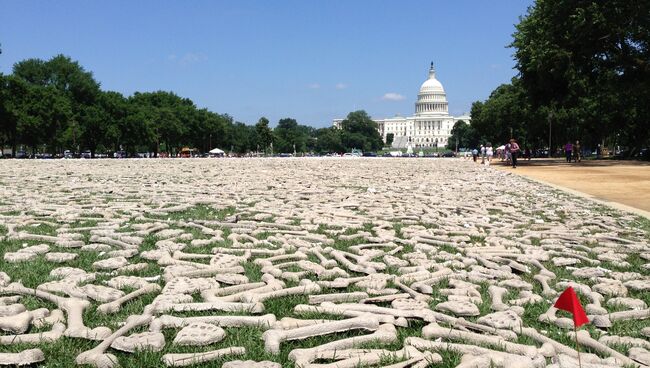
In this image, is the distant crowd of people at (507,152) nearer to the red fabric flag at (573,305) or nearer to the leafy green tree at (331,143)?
the red fabric flag at (573,305)

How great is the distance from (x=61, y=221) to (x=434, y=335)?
6343 millimetres

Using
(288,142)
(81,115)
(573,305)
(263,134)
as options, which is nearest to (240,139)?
(263,134)

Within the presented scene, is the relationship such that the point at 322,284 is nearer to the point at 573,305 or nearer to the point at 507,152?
the point at 573,305

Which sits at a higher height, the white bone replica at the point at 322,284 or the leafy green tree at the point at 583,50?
the leafy green tree at the point at 583,50

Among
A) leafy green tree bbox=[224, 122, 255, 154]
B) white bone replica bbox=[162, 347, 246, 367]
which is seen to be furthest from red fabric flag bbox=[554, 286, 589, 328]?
leafy green tree bbox=[224, 122, 255, 154]

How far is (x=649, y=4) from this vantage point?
31.2 meters

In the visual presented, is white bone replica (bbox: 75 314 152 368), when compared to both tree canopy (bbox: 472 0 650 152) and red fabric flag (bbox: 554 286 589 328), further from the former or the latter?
tree canopy (bbox: 472 0 650 152)

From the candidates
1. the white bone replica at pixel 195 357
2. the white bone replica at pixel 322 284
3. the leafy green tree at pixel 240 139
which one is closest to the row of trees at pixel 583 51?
the white bone replica at pixel 322 284

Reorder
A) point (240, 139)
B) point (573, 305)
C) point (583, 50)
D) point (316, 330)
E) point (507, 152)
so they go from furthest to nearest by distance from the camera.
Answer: point (240, 139) → point (507, 152) → point (583, 50) → point (316, 330) → point (573, 305)

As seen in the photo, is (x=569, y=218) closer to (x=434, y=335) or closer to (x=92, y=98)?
(x=434, y=335)

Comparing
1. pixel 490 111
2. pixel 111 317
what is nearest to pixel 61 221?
pixel 111 317

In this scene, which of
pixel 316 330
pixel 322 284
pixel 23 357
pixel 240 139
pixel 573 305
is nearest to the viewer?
pixel 573 305

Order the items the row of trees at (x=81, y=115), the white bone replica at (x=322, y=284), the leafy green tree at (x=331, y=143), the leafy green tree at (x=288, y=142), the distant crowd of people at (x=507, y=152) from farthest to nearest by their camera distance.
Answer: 1. the leafy green tree at (x=331, y=143)
2. the leafy green tree at (x=288, y=142)
3. the row of trees at (x=81, y=115)
4. the distant crowd of people at (x=507, y=152)
5. the white bone replica at (x=322, y=284)

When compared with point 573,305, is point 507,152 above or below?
below
